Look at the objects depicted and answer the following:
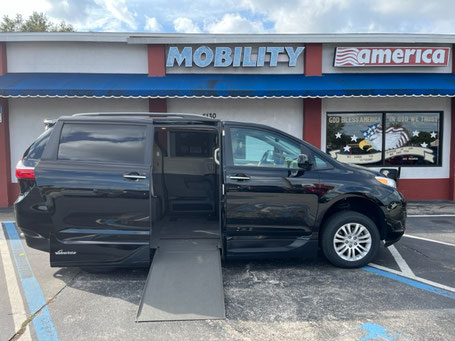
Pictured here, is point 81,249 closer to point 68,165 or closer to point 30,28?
point 68,165

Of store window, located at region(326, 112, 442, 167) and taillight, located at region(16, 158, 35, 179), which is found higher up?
store window, located at region(326, 112, 442, 167)

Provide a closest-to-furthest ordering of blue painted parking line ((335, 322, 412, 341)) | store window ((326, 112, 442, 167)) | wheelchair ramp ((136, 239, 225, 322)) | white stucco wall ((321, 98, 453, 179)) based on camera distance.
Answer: blue painted parking line ((335, 322, 412, 341))
wheelchair ramp ((136, 239, 225, 322))
white stucco wall ((321, 98, 453, 179))
store window ((326, 112, 442, 167))

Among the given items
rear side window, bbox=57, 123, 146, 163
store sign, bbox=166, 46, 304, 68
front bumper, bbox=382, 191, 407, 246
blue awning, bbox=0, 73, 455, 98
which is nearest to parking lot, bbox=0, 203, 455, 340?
front bumper, bbox=382, 191, 407, 246

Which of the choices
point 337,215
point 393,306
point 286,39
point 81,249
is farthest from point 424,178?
point 81,249

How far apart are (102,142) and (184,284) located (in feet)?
6.54

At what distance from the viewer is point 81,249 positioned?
417 centimetres

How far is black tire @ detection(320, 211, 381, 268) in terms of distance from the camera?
15.0 feet

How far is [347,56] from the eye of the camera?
9.21 metres

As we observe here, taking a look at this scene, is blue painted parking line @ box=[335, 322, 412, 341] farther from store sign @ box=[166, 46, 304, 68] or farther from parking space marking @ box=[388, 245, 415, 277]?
store sign @ box=[166, 46, 304, 68]

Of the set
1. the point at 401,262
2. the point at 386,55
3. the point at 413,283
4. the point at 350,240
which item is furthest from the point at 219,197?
the point at 386,55

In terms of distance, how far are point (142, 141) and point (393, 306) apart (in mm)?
3379

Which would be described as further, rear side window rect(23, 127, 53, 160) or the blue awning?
the blue awning

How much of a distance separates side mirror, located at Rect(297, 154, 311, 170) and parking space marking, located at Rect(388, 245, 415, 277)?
1891 millimetres

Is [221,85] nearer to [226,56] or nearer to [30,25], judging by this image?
[226,56]
